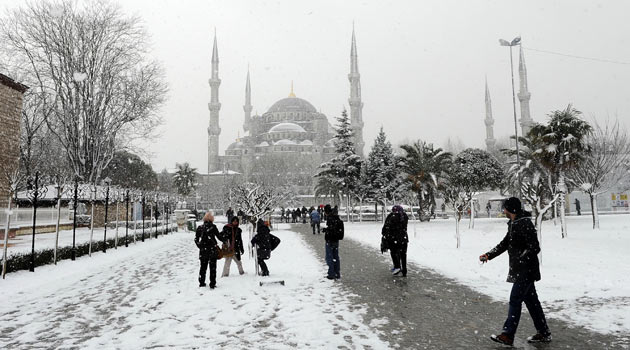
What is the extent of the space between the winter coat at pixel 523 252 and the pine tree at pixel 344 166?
27927mm

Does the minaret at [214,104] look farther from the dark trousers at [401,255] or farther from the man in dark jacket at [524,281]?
the man in dark jacket at [524,281]

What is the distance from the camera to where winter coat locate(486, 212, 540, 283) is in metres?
4.11

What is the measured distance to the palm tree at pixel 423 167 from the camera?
1158 inches

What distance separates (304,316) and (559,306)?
137 inches

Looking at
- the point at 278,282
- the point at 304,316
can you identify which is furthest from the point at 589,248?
the point at 304,316

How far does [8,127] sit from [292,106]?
9353cm

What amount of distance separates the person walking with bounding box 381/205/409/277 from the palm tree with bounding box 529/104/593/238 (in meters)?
15.5

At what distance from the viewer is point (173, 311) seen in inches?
225

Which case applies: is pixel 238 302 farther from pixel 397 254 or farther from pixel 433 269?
pixel 433 269

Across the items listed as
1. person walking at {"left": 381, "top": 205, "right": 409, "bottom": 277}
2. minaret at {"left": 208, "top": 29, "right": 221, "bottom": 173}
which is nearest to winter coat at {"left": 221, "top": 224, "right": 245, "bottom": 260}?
person walking at {"left": 381, "top": 205, "right": 409, "bottom": 277}

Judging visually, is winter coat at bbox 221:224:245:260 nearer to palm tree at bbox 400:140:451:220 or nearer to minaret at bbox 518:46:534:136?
palm tree at bbox 400:140:451:220

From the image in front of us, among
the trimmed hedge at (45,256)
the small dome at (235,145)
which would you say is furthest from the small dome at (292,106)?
the trimmed hedge at (45,256)

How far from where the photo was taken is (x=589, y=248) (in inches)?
470

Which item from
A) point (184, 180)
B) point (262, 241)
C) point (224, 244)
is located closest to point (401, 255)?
point (262, 241)
